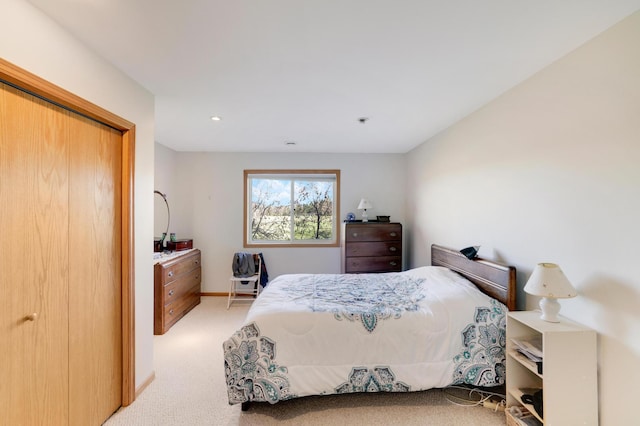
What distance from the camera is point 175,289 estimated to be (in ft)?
11.2

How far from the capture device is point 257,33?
1483 mm

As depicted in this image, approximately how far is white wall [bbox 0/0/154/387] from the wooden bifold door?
0.14 meters

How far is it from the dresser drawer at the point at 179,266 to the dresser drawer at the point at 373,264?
2.25 meters

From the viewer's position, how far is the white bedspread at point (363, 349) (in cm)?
187

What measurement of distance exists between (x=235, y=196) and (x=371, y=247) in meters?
2.34

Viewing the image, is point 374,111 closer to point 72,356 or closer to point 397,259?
point 397,259

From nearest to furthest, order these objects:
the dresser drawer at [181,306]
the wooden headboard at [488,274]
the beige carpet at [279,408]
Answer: the beige carpet at [279,408] < the wooden headboard at [488,274] < the dresser drawer at [181,306]

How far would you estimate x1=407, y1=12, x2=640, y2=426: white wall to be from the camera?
4.61 ft

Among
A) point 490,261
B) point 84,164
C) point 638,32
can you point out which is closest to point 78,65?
point 84,164

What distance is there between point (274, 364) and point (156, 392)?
1057mm

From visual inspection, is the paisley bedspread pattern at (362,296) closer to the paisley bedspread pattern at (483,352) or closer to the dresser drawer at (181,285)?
the paisley bedspread pattern at (483,352)

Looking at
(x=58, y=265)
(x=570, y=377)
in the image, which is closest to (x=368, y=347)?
(x=570, y=377)

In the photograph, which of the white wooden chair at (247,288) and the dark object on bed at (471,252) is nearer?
the dark object on bed at (471,252)

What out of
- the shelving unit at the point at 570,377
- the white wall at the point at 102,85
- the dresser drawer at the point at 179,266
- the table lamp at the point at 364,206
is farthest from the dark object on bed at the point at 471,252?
the dresser drawer at the point at 179,266
